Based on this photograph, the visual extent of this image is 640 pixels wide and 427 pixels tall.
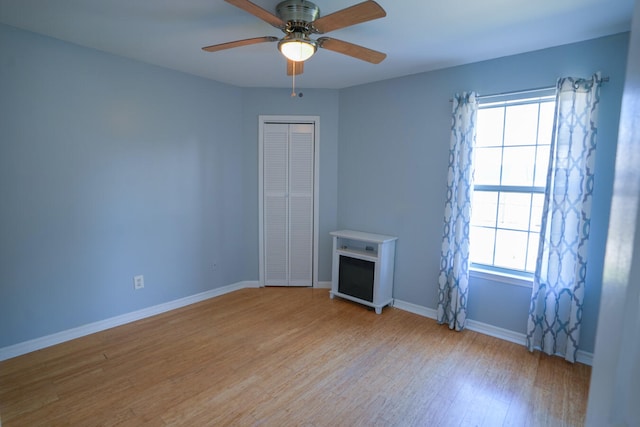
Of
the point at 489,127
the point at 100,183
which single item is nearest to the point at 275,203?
the point at 100,183

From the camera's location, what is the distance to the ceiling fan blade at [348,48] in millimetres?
1945

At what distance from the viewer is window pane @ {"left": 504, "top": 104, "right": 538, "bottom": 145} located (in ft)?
8.55

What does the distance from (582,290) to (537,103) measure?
5.07 ft

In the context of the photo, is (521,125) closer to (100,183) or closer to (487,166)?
(487,166)

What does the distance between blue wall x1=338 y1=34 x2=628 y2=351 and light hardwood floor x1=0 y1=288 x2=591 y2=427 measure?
441 millimetres

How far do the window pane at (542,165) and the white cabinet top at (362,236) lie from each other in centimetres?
140

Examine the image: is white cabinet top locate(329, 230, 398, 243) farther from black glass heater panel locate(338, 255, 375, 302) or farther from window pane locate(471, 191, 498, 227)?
window pane locate(471, 191, 498, 227)

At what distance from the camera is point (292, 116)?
12.4ft

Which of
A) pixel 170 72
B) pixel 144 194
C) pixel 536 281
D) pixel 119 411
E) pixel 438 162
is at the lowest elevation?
pixel 119 411

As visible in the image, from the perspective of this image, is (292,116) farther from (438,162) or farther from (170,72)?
(438,162)

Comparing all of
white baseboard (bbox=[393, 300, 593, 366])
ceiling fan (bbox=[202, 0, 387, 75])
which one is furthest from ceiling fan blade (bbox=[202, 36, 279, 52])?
white baseboard (bbox=[393, 300, 593, 366])

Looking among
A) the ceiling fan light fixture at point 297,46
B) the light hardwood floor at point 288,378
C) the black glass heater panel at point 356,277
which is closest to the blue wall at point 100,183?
the light hardwood floor at point 288,378

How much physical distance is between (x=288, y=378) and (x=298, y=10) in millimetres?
2430

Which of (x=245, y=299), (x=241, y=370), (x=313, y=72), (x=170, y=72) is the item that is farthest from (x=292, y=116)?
(x=241, y=370)
